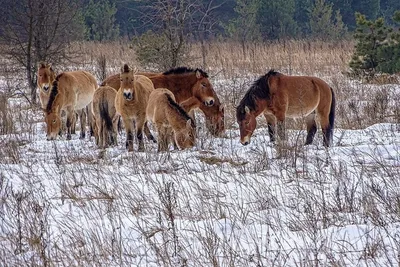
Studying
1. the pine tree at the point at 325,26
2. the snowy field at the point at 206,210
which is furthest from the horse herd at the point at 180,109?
the pine tree at the point at 325,26

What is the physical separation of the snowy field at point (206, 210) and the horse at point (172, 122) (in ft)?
5.16

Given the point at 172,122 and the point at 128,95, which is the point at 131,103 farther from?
the point at 172,122

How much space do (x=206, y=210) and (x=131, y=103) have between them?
5.24 meters

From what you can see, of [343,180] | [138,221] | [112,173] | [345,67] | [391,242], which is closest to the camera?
[391,242]

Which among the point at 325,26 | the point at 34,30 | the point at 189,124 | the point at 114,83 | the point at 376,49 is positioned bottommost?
the point at 189,124

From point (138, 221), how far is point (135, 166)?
235cm

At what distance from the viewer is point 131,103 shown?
35.9ft

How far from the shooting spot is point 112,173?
7551 mm

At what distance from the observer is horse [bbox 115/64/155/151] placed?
34.9 feet

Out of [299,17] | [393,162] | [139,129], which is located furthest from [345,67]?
[299,17]

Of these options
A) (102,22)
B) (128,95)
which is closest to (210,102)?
(128,95)

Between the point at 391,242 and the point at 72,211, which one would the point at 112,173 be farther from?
the point at 391,242

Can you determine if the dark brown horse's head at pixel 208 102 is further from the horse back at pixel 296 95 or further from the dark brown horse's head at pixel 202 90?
the horse back at pixel 296 95

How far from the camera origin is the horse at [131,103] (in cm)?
1063
